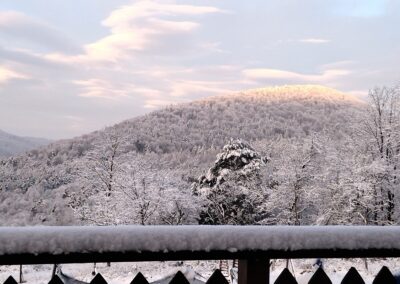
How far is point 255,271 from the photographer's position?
158cm

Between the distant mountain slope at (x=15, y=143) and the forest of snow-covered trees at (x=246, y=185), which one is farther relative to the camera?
the distant mountain slope at (x=15, y=143)

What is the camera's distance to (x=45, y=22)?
129 ft

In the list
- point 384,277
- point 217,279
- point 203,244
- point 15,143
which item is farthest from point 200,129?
point 203,244

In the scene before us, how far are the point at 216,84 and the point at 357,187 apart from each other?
207 feet

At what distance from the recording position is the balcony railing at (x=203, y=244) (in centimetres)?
138

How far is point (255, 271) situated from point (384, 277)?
1.71 ft

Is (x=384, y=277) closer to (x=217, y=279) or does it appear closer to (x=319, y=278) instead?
(x=319, y=278)

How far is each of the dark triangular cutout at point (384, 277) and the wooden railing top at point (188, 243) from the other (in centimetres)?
11

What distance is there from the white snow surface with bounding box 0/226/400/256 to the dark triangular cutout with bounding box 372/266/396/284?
6.0 inches

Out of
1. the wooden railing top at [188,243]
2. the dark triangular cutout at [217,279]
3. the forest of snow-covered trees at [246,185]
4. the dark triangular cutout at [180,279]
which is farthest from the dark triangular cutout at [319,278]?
the forest of snow-covered trees at [246,185]

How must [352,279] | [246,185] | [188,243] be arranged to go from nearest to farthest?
1. [188,243]
2. [352,279]
3. [246,185]

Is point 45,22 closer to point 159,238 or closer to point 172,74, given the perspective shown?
point 172,74

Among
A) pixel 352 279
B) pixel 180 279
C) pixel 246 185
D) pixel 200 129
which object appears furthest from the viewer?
pixel 200 129

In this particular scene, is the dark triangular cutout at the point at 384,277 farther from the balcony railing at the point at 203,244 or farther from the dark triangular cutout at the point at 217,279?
the dark triangular cutout at the point at 217,279
